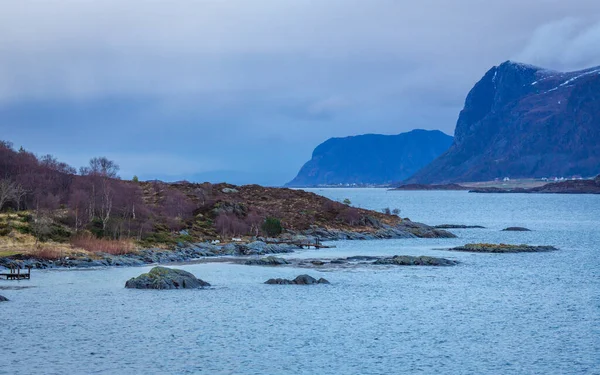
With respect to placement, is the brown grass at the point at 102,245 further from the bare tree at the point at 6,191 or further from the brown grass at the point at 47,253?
the bare tree at the point at 6,191

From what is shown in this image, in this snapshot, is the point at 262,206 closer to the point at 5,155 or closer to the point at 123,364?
the point at 5,155

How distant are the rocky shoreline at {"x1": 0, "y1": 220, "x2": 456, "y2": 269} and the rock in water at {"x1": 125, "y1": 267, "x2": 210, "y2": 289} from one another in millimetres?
14594

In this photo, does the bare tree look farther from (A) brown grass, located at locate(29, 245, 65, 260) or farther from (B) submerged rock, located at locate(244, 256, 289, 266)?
(B) submerged rock, located at locate(244, 256, 289, 266)

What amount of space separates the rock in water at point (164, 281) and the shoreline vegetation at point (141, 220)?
52.5 feet

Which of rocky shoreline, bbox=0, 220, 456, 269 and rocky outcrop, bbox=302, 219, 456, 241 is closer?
rocky shoreline, bbox=0, 220, 456, 269

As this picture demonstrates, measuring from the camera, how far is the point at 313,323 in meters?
50.5

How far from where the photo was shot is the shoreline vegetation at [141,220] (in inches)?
3344

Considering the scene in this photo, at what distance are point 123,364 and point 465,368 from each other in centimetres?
1846

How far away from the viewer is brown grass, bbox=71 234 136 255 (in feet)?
281

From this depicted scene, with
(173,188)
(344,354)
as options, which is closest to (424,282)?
(344,354)

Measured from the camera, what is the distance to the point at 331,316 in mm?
52938

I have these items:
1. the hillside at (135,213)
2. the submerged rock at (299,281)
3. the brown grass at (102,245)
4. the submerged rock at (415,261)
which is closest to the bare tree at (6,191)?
Result: the hillside at (135,213)

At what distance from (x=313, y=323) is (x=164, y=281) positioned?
19500 millimetres

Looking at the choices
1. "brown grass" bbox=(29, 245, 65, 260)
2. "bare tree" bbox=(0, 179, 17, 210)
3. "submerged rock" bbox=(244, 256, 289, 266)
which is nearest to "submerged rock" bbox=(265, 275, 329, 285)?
"submerged rock" bbox=(244, 256, 289, 266)
